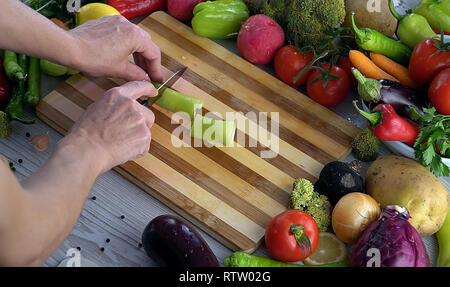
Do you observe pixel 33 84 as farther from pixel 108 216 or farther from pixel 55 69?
pixel 108 216

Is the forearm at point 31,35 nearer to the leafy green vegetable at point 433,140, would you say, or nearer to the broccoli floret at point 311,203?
the broccoli floret at point 311,203

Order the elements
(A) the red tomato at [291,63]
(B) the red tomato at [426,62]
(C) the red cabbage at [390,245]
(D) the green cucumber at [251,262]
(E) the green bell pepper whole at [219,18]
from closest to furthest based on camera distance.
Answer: (C) the red cabbage at [390,245] < (D) the green cucumber at [251,262] < (B) the red tomato at [426,62] < (A) the red tomato at [291,63] < (E) the green bell pepper whole at [219,18]

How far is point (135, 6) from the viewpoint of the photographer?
220 cm

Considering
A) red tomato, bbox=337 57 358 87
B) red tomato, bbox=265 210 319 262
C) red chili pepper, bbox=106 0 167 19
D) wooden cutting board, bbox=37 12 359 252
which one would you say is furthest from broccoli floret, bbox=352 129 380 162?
red chili pepper, bbox=106 0 167 19

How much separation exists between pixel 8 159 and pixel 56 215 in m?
0.65

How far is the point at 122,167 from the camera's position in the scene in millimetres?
1726

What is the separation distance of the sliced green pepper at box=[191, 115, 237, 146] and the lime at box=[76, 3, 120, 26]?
562 millimetres

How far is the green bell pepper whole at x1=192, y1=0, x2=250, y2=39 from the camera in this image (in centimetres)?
208

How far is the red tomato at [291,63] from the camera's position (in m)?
1.96

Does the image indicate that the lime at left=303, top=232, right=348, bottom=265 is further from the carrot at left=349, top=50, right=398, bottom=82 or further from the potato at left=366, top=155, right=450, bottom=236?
the carrot at left=349, top=50, right=398, bottom=82

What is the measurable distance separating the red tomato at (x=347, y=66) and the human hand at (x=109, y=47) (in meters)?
0.68

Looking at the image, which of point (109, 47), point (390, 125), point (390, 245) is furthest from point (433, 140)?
point (109, 47)

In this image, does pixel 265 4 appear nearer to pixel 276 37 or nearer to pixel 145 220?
pixel 276 37

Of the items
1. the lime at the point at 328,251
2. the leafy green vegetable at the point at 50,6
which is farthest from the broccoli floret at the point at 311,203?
the leafy green vegetable at the point at 50,6
